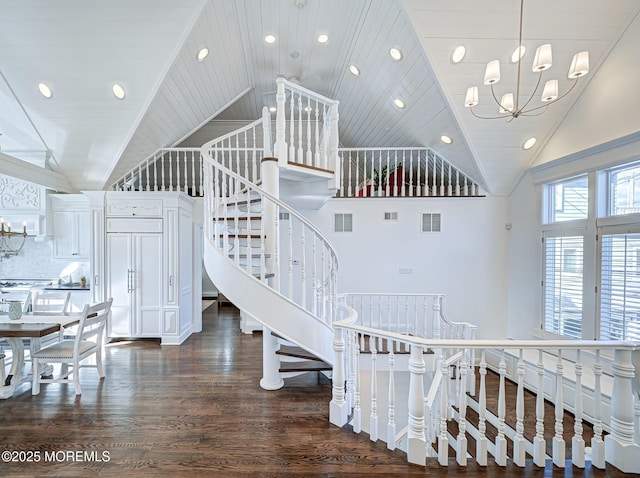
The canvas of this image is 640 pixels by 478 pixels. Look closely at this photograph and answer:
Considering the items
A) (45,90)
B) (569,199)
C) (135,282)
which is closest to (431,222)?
(569,199)

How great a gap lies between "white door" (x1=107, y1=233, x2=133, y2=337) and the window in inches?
132

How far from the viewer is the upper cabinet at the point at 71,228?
203 inches

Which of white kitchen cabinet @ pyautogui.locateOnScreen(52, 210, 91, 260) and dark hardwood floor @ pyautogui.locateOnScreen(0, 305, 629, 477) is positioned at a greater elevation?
white kitchen cabinet @ pyautogui.locateOnScreen(52, 210, 91, 260)

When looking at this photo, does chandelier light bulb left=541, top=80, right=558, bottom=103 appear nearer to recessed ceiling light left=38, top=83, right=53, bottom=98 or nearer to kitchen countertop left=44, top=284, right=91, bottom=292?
recessed ceiling light left=38, top=83, right=53, bottom=98

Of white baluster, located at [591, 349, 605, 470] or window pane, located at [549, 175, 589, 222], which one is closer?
white baluster, located at [591, 349, 605, 470]

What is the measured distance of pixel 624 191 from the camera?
11.5ft

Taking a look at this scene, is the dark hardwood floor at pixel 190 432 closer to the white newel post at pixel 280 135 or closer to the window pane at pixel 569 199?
the white newel post at pixel 280 135

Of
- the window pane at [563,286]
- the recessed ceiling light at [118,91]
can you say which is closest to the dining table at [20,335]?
the recessed ceiling light at [118,91]

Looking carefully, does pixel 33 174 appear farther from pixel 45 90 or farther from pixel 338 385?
pixel 338 385

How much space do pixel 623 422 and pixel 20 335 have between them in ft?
16.0

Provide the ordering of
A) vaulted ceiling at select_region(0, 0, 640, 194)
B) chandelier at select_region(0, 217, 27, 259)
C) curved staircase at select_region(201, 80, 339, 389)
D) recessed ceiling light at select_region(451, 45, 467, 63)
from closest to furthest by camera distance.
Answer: curved staircase at select_region(201, 80, 339, 389), vaulted ceiling at select_region(0, 0, 640, 194), recessed ceiling light at select_region(451, 45, 467, 63), chandelier at select_region(0, 217, 27, 259)

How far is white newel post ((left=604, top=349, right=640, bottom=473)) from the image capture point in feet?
6.74

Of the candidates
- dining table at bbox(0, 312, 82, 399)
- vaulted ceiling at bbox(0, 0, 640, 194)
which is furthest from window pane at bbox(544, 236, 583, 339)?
dining table at bbox(0, 312, 82, 399)

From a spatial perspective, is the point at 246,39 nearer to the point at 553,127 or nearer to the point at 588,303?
the point at 553,127
